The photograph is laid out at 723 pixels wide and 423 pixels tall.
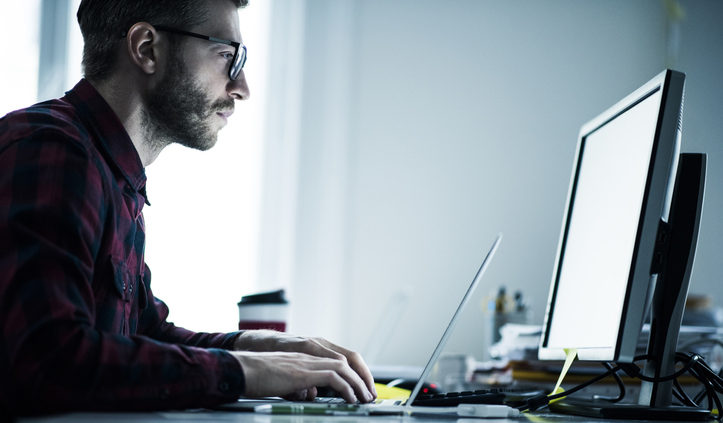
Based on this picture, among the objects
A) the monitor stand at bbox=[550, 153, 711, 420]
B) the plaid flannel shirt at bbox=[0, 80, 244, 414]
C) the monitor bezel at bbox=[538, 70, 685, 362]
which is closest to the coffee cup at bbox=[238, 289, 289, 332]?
the plaid flannel shirt at bbox=[0, 80, 244, 414]

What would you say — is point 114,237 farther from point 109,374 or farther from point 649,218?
point 649,218

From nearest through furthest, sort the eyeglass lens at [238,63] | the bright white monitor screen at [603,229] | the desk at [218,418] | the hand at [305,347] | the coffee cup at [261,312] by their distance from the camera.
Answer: the desk at [218,418] → the bright white monitor screen at [603,229] → the hand at [305,347] → the eyeglass lens at [238,63] → the coffee cup at [261,312]

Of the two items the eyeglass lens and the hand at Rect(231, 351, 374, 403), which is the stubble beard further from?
the hand at Rect(231, 351, 374, 403)

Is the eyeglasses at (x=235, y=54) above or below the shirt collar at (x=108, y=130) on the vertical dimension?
above

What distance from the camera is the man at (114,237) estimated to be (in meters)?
0.77

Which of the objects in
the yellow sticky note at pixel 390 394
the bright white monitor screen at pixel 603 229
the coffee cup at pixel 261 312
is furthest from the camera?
the coffee cup at pixel 261 312

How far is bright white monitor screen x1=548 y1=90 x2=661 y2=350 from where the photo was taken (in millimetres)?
935

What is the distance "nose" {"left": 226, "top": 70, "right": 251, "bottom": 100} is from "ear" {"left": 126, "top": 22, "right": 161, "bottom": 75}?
141 mm

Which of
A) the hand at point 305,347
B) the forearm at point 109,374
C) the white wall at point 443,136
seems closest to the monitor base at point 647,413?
the hand at point 305,347

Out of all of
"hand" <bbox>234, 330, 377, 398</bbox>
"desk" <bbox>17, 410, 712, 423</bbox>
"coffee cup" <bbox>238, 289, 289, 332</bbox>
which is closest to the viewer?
"desk" <bbox>17, 410, 712, 423</bbox>

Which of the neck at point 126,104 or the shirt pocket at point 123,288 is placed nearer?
the shirt pocket at point 123,288

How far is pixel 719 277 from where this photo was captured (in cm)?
312

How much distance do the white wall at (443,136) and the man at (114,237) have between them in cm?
206

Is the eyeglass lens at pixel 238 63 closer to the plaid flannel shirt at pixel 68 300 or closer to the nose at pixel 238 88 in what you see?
the nose at pixel 238 88
